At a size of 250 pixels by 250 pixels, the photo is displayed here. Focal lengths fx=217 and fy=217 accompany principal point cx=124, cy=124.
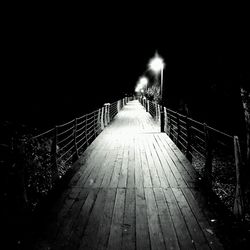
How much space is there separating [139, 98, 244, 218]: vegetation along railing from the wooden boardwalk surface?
18.4 inches

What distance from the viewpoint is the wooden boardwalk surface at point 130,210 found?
2.74 m

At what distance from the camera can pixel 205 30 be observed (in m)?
13.5

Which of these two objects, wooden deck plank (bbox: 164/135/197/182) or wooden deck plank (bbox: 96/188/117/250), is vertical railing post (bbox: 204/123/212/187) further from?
wooden deck plank (bbox: 96/188/117/250)

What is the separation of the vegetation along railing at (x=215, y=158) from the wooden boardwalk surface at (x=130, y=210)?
467 mm

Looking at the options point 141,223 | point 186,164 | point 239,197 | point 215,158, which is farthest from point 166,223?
point 215,158

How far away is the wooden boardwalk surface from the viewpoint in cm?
274

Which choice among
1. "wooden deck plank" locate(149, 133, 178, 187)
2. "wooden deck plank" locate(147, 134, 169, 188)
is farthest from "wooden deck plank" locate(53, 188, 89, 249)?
"wooden deck plank" locate(149, 133, 178, 187)

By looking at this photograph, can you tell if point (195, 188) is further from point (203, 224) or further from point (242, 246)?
point (242, 246)

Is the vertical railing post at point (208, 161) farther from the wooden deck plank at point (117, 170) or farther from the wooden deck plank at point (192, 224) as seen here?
the wooden deck plank at point (117, 170)

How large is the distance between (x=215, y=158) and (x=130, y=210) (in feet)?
32.9

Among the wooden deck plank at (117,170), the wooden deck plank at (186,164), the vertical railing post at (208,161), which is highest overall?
the vertical railing post at (208,161)

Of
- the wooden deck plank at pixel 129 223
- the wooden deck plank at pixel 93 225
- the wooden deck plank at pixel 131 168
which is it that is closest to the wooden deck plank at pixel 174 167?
the wooden deck plank at pixel 131 168

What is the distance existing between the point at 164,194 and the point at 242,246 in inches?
61.9

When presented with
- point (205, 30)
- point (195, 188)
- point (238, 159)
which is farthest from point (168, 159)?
point (205, 30)
